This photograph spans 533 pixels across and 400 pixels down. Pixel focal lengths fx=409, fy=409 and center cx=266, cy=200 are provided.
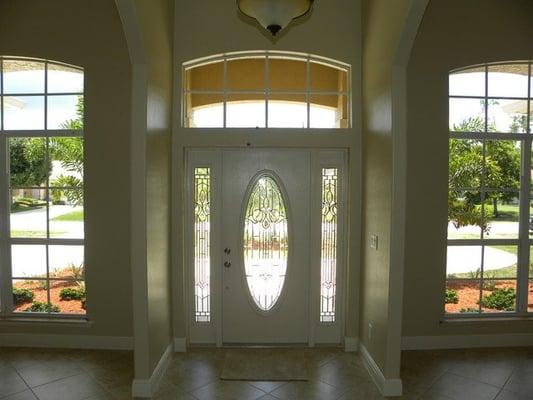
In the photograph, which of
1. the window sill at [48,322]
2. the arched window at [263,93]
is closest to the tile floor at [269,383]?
the window sill at [48,322]

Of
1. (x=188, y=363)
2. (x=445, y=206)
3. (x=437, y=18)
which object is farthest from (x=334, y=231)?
(x=437, y=18)

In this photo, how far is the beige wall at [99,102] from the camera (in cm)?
392

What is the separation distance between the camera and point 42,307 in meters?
4.17

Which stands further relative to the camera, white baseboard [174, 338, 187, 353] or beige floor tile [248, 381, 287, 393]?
white baseboard [174, 338, 187, 353]

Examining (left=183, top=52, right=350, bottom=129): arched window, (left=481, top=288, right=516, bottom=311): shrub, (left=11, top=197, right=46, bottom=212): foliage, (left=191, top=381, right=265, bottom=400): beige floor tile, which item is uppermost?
(left=183, top=52, right=350, bottom=129): arched window

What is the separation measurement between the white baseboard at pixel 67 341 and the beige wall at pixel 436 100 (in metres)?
2.85

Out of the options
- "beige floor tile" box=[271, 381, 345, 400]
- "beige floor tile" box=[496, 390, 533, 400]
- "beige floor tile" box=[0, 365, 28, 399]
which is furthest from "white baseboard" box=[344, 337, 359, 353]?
"beige floor tile" box=[0, 365, 28, 399]

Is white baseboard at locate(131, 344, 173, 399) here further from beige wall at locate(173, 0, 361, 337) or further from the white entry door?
the white entry door

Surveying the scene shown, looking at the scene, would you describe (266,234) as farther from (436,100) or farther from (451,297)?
(436,100)

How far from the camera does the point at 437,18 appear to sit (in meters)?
3.94

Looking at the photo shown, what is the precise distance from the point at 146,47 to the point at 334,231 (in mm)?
2396

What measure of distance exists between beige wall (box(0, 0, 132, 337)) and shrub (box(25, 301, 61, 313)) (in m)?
0.50

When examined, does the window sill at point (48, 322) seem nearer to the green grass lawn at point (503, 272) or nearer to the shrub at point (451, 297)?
the shrub at point (451, 297)

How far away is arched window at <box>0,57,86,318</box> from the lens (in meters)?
4.11
